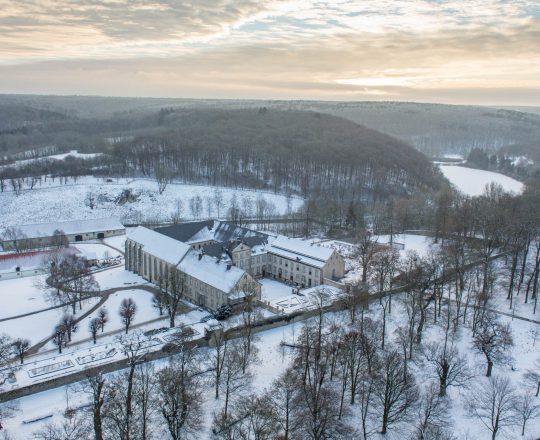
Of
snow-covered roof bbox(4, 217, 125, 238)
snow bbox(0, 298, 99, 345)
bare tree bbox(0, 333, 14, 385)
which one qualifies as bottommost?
snow bbox(0, 298, 99, 345)

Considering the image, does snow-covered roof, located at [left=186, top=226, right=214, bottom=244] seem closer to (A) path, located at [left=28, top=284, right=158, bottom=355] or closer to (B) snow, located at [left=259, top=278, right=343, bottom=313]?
(A) path, located at [left=28, top=284, right=158, bottom=355]

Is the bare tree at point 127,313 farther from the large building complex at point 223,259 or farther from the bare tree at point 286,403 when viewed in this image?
the bare tree at point 286,403

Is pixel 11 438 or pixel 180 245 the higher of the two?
pixel 180 245

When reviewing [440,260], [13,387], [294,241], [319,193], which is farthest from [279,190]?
[13,387]

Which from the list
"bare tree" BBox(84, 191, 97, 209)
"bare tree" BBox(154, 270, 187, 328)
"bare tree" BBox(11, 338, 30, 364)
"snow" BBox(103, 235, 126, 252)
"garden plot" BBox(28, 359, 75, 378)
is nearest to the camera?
"garden plot" BBox(28, 359, 75, 378)

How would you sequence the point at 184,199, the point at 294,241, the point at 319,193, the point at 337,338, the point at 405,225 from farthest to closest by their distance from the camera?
the point at 319,193
the point at 184,199
the point at 405,225
the point at 294,241
the point at 337,338

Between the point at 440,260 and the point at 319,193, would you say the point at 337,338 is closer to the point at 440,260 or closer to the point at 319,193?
the point at 440,260

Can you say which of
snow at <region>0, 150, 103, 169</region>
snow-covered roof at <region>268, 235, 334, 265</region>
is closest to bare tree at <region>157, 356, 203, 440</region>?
snow-covered roof at <region>268, 235, 334, 265</region>

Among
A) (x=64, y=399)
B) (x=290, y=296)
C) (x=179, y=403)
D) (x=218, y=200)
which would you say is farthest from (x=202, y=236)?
(x=218, y=200)
